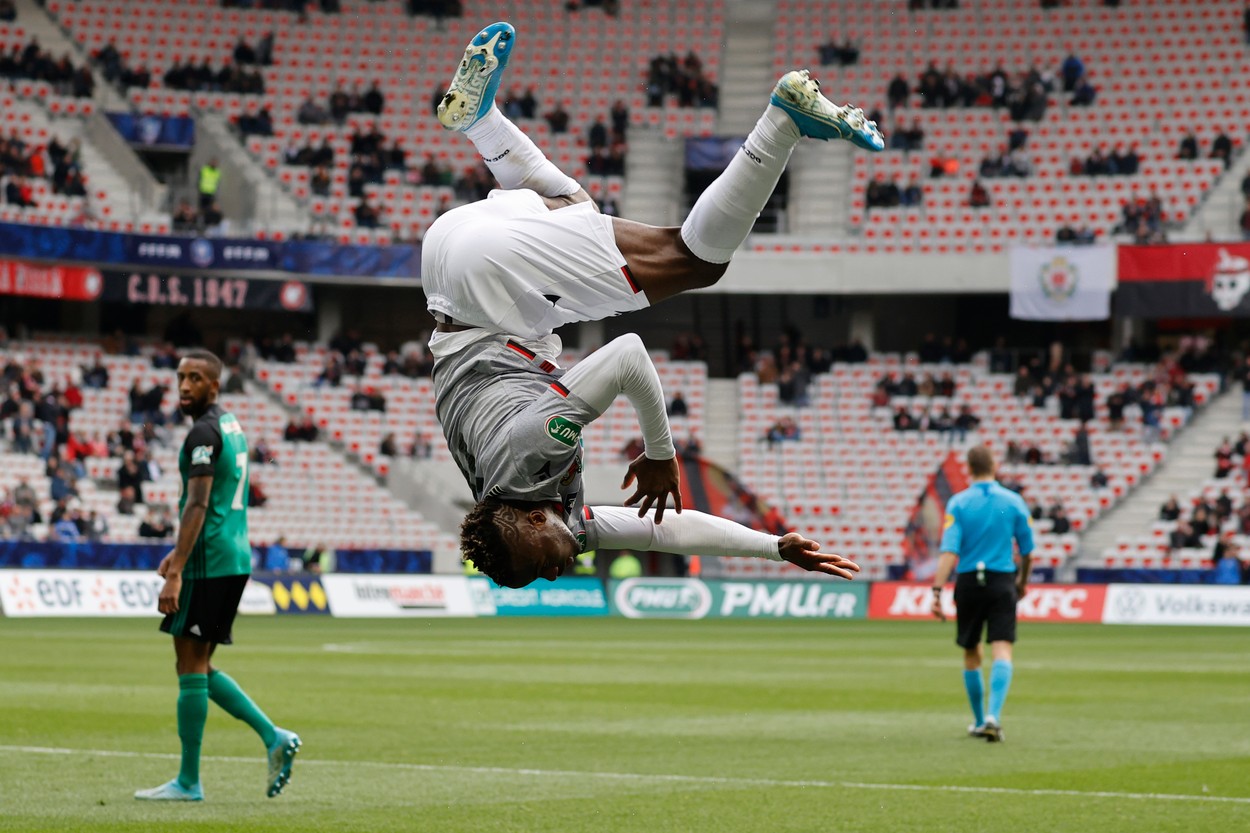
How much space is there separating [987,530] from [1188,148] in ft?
109

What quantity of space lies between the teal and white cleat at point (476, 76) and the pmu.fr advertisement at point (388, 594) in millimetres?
25624

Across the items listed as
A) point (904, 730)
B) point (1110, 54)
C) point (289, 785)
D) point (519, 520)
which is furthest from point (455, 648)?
point (1110, 54)

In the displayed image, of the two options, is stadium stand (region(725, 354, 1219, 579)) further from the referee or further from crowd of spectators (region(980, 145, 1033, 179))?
the referee

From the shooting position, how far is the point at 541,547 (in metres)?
7.17

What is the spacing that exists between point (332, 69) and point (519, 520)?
42.7 meters

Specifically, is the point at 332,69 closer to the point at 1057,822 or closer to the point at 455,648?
the point at 455,648

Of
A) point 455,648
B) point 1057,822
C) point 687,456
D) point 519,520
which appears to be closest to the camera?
point 519,520

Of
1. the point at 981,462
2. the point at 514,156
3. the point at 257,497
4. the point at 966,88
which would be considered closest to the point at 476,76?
the point at 514,156

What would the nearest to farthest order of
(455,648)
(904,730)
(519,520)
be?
(519,520)
(904,730)
(455,648)

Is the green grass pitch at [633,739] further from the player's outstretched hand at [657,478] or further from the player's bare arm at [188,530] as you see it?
the player's outstretched hand at [657,478]

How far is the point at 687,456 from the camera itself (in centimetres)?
3941

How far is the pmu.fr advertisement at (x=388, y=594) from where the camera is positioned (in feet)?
109

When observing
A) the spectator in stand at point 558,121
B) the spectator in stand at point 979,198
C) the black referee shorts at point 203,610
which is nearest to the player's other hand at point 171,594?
the black referee shorts at point 203,610

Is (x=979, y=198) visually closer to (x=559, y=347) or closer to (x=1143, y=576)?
(x=1143, y=576)
